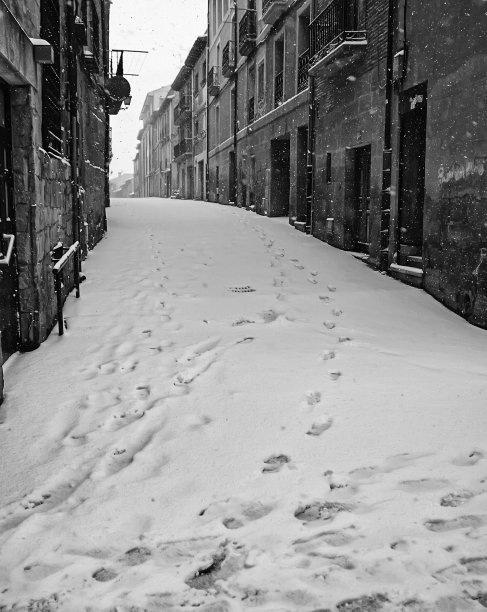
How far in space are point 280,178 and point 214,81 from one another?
940 centimetres

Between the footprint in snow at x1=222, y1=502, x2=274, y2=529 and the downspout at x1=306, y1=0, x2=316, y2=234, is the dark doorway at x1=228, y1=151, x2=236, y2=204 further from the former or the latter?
the footprint in snow at x1=222, y1=502, x2=274, y2=529

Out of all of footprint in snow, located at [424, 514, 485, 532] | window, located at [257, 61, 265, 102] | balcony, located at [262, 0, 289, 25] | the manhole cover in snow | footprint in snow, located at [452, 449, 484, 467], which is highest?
balcony, located at [262, 0, 289, 25]

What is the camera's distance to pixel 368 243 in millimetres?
10516

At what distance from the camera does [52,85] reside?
6.64 m

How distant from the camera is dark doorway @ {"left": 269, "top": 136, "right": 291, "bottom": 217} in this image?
1656cm

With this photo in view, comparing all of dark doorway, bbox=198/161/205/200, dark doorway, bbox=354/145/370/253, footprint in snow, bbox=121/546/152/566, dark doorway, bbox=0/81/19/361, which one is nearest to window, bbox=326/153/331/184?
dark doorway, bbox=354/145/370/253

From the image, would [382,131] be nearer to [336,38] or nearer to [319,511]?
[336,38]

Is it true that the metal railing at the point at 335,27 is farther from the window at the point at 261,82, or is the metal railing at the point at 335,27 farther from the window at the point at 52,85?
the window at the point at 261,82

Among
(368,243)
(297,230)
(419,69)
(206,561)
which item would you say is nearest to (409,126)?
(419,69)

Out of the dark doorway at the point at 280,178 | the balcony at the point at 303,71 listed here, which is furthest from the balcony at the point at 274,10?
the dark doorway at the point at 280,178

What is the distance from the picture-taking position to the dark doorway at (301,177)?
1420 centimetres

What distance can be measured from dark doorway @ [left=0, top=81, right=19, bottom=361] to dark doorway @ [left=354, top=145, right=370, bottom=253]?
6.80 metres

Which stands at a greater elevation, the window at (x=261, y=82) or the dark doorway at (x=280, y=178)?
the window at (x=261, y=82)

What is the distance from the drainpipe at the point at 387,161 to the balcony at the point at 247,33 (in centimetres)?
974
